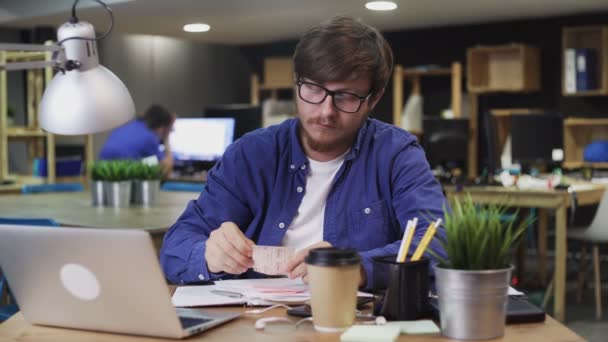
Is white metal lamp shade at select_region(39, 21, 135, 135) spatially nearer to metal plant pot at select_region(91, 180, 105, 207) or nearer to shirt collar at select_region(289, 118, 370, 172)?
shirt collar at select_region(289, 118, 370, 172)

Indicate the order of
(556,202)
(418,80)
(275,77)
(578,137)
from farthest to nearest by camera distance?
(275,77), (418,80), (578,137), (556,202)

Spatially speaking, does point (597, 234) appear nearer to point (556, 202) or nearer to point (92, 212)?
point (556, 202)

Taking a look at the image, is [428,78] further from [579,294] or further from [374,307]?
[374,307]

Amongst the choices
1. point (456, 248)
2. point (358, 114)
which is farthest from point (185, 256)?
point (456, 248)

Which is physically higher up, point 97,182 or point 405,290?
point 97,182

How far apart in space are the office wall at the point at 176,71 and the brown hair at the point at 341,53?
28.9 feet

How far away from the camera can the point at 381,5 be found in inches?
292

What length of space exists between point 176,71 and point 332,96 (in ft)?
32.4

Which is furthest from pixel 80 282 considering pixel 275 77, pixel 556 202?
pixel 275 77

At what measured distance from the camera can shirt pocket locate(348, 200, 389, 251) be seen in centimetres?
209

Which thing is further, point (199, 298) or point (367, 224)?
point (367, 224)

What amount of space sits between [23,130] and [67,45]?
5128 millimetres

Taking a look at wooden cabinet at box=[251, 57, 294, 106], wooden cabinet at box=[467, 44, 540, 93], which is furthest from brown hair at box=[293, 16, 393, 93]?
wooden cabinet at box=[251, 57, 294, 106]

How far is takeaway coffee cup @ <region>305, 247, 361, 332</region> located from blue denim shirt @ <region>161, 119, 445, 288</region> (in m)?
0.59
